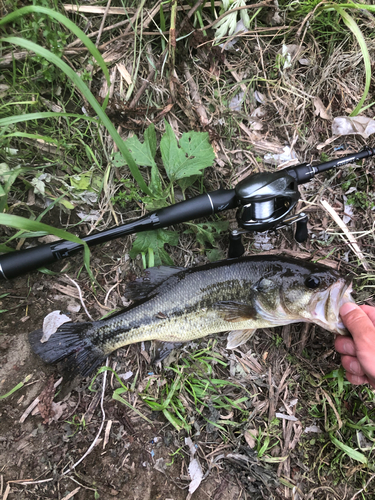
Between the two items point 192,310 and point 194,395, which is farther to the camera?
point 194,395

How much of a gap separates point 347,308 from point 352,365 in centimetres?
65

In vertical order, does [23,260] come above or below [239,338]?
above

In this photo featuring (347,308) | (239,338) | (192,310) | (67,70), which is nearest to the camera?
(67,70)

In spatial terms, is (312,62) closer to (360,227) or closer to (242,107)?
(242,107)

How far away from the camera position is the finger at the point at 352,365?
110 inches

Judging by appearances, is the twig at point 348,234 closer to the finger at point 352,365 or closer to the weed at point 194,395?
the finger at point 352,365

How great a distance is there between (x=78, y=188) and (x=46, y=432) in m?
2.32

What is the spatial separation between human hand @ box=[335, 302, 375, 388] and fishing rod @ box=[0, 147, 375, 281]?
80 centimetres

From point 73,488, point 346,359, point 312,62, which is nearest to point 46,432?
point 73,488

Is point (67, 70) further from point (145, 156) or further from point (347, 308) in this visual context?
point (347, 308)

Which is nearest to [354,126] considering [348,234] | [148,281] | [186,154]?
[348,234]

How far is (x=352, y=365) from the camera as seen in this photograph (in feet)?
9.29

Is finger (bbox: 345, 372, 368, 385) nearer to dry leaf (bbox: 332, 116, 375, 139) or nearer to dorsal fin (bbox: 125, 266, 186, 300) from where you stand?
dorsal fin (bbox: 125, 266, 186, 300)

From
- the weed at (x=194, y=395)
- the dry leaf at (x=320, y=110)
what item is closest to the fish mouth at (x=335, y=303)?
the weed at (x=194, y=395)
